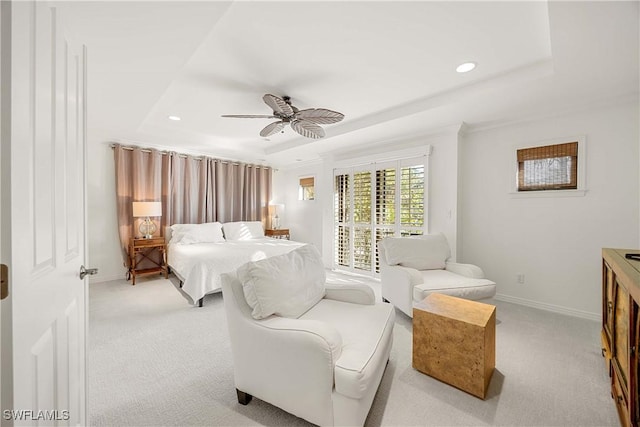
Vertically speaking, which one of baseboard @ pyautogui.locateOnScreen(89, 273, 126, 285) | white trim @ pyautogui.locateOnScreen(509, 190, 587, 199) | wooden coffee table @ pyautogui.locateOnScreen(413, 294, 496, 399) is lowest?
baseboard @ pyautogui.locateOnScreen(89, 273, 126, 285)

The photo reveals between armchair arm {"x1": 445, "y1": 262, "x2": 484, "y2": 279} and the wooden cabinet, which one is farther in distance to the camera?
armchair arm {"x1": 445, "y1": 262, "x2": 484, "y2": 279}

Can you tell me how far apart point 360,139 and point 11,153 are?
3850 millimetres

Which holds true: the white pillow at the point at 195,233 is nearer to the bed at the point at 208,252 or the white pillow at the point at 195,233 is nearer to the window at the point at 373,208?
the bed at the point at 208,252

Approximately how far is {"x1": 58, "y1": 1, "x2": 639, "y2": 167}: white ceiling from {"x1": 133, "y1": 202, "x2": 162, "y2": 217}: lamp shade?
1.23 metres

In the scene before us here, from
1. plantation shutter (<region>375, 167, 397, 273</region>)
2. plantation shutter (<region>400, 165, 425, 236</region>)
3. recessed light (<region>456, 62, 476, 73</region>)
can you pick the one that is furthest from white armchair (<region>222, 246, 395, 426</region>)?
plantation shutter (<region>375, 167, 397, 273</region>)

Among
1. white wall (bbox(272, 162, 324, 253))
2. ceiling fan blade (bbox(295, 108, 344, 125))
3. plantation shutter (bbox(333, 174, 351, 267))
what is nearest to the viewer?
ceiling fan blade (bbox(295, 108, 344, 125))

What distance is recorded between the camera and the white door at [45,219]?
665 millimetres

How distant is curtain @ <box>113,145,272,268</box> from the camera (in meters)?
4.28

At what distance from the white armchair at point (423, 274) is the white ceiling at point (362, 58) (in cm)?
157

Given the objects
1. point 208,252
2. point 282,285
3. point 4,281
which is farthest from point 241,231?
point 4,281

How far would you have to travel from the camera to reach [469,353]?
5.48 ft

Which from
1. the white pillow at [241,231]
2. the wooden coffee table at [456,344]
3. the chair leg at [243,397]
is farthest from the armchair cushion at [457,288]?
the white pillow at [241,231]

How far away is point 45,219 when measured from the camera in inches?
32.8

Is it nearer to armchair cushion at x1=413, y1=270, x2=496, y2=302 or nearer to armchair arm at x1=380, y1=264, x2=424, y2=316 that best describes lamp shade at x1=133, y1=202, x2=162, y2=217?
armchair arm at x1=380, y1=264, x2=424, y2=316
